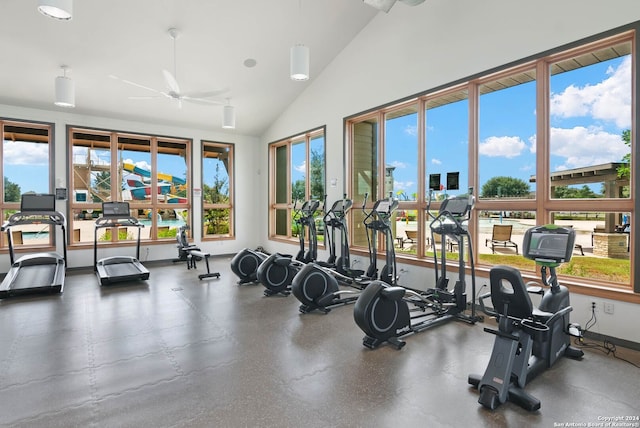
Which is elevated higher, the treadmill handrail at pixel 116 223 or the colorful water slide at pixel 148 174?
the colorful water slide at pixel 148 174

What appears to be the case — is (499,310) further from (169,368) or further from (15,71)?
(15,71)

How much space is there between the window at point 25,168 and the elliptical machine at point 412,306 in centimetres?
745

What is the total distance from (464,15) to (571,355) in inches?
172

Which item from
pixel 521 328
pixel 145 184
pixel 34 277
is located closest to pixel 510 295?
pixel 521 328

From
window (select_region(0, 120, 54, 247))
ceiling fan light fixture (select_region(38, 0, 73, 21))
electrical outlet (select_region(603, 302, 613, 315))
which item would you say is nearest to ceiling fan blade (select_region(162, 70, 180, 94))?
ceiling fan light fixture (select_region(38, 0, 73, 21))

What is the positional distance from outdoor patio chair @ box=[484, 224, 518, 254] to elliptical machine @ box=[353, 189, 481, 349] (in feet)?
2.72

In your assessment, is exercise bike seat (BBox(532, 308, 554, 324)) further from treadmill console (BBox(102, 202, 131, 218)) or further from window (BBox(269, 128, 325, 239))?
treadmill console (BBox(102, 202, 131, 218))

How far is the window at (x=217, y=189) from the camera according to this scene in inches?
371

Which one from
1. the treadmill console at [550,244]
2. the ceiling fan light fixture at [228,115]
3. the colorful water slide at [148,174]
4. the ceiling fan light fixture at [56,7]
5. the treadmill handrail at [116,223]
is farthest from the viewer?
the colorful water slide at [148,174]

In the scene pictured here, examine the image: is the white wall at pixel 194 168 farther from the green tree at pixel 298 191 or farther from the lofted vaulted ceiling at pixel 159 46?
the green tree at pixel 298 191

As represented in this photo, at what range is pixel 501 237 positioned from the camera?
15.7 feet

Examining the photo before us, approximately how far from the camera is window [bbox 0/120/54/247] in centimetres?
712

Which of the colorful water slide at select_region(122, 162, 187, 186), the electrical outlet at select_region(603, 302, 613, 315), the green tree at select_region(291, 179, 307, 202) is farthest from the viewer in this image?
the green tree at select_region(291, 179, 307, 202)

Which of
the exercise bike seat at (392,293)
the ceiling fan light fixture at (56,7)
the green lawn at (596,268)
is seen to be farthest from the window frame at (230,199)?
the green lawn at (596,268)
